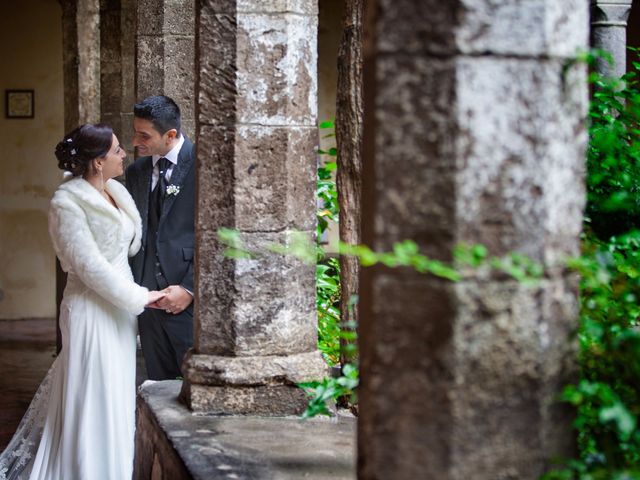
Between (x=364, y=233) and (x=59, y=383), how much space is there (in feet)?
10.3

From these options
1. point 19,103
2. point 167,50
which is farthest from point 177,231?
point 19,103

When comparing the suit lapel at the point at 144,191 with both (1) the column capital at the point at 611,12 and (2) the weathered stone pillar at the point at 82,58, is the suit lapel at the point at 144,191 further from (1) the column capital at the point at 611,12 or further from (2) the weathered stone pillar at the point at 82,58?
(1) the column capital at the point at 611,12

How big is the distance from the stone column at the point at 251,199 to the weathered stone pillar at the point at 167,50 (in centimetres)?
310

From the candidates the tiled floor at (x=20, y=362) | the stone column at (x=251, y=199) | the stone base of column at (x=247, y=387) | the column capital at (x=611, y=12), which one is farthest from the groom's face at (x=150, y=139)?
the column capital at (x=611, y=12)

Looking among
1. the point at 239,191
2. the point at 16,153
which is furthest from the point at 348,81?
the point at 16,153

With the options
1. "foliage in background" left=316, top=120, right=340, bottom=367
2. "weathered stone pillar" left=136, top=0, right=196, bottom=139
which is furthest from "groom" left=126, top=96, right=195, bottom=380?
"weathered stone pillar" left=136, top=0, right=196, bottom=139

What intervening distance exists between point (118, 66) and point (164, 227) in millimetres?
4269

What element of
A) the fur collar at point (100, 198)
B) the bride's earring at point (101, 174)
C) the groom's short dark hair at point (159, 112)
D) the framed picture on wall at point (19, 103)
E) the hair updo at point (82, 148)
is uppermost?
the framed picture on wall at point (19, 103)

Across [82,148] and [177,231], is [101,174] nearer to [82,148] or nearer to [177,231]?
[82,148]

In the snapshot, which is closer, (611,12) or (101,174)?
(101,174)

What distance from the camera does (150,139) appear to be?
5.27 metres

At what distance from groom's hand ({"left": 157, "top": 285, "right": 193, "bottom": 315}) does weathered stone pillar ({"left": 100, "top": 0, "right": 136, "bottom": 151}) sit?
4.27 m

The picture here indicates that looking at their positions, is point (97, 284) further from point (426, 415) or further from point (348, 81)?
point (426, 415)

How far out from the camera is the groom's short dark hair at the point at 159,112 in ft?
17.0
